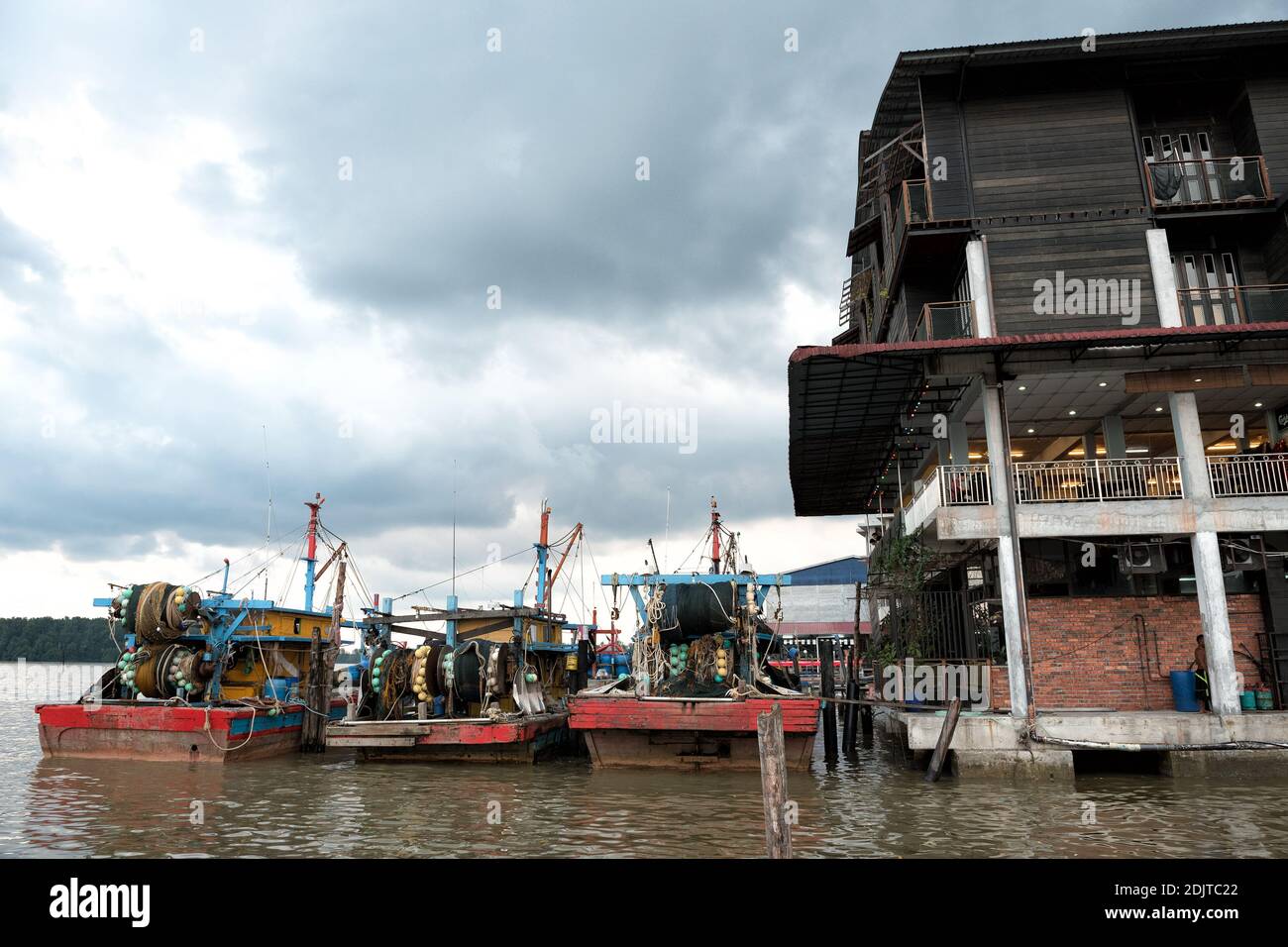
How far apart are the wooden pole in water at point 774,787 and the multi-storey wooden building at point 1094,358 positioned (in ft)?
33.9

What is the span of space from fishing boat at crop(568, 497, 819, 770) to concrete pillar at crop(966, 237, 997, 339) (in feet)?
27.4

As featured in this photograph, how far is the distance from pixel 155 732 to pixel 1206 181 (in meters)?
30.9

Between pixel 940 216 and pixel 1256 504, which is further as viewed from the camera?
pixel 940 216

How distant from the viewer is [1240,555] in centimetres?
1872

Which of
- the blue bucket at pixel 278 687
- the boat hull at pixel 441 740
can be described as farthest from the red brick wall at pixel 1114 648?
the blue bucket at pixel 278 687

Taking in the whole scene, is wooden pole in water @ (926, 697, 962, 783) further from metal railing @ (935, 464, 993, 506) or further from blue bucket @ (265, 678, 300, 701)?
blue bucket @ (265, 678, 300, 701)

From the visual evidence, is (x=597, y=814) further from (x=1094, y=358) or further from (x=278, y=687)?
(x=1094, y=358)

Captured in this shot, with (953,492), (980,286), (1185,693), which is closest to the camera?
(1185,693)

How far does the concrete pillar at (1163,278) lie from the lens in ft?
65.5

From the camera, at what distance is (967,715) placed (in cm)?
1692

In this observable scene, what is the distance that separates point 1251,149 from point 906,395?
11.4 m

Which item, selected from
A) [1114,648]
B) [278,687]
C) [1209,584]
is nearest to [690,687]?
[1114,648]
